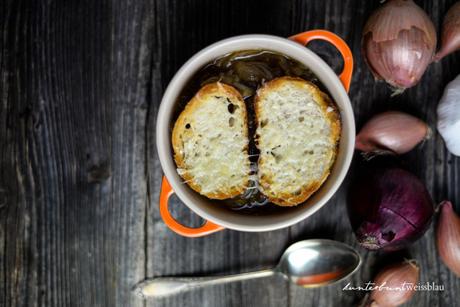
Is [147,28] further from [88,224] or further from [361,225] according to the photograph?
[361,225]

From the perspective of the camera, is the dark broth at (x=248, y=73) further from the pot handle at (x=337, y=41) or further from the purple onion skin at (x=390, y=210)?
the purple onion skin at (x=390, y=210)

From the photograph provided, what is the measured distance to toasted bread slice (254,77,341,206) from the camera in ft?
3.17

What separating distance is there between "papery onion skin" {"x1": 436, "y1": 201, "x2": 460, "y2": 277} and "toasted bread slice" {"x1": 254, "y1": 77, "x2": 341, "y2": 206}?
0.29 meters

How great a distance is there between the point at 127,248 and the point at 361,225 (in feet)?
1.54

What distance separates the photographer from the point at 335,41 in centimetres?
95

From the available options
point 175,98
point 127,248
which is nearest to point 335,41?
point 175,98

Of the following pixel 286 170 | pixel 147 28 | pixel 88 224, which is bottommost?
pixel 88 224

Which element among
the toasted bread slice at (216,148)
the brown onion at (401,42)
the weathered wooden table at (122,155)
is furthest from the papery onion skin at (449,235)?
the toasted bread slice at (216,148)

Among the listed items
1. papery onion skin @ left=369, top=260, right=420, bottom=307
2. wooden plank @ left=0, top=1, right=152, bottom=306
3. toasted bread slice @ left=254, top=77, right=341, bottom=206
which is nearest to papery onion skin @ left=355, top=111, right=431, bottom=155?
toasted bread slice @ left=254, top=77, right=341, bottom=206

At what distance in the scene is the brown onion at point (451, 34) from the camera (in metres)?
1.06

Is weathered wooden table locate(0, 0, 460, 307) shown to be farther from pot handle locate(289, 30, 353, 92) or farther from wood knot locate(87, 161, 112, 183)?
pot handle locate(289, 30, 353, 92)

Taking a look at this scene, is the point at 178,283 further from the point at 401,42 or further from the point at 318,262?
the point at 401,42

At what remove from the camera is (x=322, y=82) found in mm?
968

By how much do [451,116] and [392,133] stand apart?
0.12 metres
